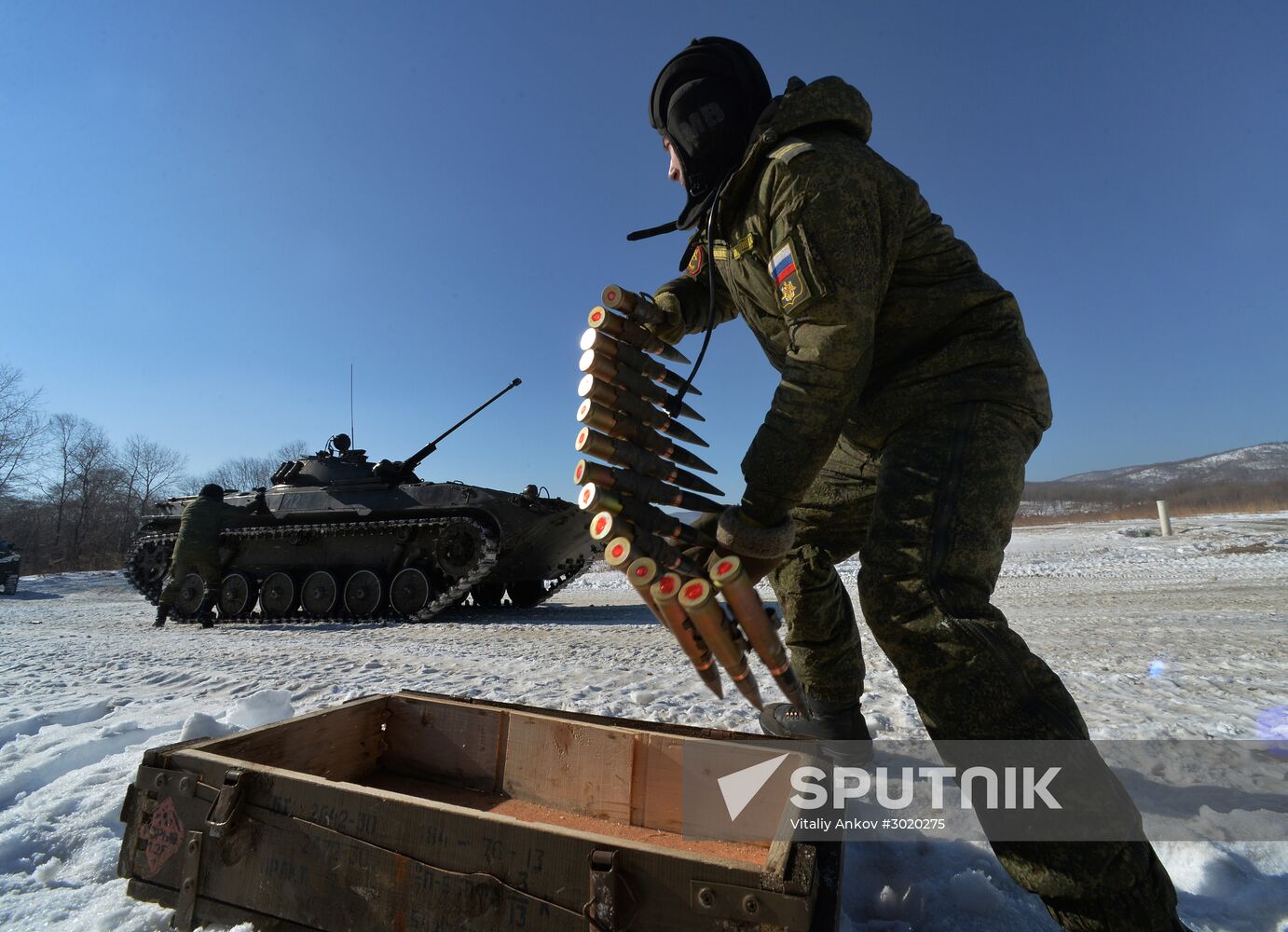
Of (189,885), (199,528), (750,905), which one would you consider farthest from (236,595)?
(750,905)

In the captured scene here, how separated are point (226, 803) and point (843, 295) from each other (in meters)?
1.88

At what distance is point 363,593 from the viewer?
10.9 meters

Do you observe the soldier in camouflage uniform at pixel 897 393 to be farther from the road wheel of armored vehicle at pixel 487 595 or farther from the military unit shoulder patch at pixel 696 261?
the road wheel of armored vehicle at pixel 487 595

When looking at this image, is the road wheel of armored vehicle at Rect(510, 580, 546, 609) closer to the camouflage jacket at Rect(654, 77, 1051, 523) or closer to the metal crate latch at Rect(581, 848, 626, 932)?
the camouflage jacket at Rect(654, 77, 1051, 523)

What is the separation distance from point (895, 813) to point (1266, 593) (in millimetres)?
9008

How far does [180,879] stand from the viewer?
1.71 m

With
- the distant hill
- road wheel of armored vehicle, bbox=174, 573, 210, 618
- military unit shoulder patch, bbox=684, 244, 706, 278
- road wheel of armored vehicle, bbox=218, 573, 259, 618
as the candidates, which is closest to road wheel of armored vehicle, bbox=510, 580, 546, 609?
road wheel of armored vehicle, bbox=218, 573, 259, 618

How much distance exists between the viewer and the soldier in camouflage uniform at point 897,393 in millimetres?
1498

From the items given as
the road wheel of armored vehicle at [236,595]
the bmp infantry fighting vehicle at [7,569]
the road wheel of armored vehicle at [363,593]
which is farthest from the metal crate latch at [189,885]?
the bmp infantry fighting vehicle at [7,569]

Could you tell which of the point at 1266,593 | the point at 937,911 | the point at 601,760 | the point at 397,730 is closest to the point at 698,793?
the point at 601,760

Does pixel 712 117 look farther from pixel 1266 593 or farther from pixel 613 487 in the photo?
pixel 1266 593

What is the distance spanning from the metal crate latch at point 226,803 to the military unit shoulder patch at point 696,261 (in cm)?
189

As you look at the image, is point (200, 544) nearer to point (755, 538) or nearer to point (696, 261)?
point (696, 261)

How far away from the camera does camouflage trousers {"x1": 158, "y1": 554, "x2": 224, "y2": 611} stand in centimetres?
1049
